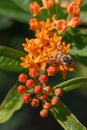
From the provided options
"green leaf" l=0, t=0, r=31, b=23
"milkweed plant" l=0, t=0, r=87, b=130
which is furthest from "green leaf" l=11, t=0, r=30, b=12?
"milkweed plant" l=0, t=0, r=87, b=130

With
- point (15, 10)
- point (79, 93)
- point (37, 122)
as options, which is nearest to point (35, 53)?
point (15, 10)

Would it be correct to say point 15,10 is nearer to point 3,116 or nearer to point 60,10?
point 60,10

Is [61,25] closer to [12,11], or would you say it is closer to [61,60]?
[61,60]

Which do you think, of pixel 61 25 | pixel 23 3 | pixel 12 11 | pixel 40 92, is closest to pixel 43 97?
pixel 40 92

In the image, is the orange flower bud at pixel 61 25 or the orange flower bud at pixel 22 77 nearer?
the orange flower bud at pixel 22 77

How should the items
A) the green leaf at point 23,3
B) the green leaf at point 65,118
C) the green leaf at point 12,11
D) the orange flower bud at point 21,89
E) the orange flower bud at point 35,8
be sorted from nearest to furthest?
the green leaf at point 65,118 → the orange flower bud at point 21,89 → the orange flower bud at point 35,8 → the green leaf at point 23,3 → the green leaf at point 12,11

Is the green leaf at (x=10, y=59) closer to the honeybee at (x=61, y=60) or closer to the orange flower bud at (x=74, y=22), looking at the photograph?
the honeybee at (x=61, y=60)

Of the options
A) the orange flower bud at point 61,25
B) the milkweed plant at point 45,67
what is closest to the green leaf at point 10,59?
the milkweed plant at point 45,67
